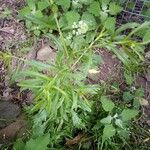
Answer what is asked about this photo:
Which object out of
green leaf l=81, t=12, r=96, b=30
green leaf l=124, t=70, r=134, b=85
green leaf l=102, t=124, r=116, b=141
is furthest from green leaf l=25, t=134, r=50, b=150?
green leaf l=81, t=12, r=96, b=30

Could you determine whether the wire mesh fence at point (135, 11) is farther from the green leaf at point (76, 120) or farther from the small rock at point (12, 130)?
the small rock at point (12, 130)

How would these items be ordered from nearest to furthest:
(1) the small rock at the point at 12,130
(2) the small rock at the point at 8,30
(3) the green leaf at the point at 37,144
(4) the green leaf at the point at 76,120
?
(3) the green leaf at the point at 37,144, (4) the green leaf at the point at 76,120, (1) the small rock at the point at 12,130, (2) the small rock at the point at 8,30

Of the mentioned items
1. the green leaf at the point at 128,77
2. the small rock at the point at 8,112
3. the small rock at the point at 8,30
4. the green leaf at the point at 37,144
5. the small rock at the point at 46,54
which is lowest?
the small rock at the point at 8,112

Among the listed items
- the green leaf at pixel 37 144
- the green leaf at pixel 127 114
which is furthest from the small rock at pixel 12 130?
the green leaf at pixel 127 114

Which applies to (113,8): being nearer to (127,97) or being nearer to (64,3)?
(64,3)

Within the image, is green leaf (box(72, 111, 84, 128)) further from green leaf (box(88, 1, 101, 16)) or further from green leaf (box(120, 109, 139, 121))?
green leaf (box(88, 1, 101, 16))

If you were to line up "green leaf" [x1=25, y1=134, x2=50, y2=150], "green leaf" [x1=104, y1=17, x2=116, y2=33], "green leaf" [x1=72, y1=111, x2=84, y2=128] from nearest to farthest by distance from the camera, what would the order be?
1. "green leaf" [x1=25, y1=134, x2=50, y2=150]
2. "green leaf" [x1=72, y1=111, x2=84, y2=128]
3. "green leaf" [x1=104, y1=17, x2=116, y2=33]

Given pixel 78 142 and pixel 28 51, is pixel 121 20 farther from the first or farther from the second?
pixel 78 142

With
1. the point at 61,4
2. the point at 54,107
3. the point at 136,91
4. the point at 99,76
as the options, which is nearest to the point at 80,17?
the point at 61,4
